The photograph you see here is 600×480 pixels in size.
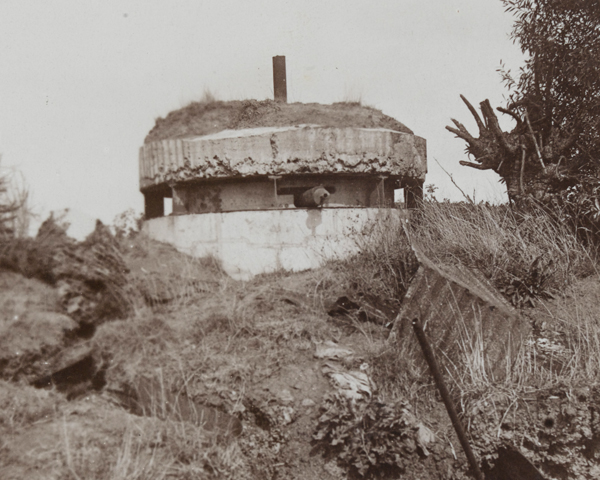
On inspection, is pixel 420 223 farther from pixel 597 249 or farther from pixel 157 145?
pixel 157 145

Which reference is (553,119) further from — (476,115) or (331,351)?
(331,351)

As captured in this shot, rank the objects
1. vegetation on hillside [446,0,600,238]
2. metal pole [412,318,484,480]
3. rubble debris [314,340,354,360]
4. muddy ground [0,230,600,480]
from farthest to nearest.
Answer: vegetation on hillside [446,0,600,238] → rubble debris [314,340,354,360] → muddy ground [0,230,600,480] → metal pole [412,318,484,480]

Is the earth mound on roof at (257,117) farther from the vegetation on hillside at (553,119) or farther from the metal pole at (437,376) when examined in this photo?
the metal pole at (437,376)

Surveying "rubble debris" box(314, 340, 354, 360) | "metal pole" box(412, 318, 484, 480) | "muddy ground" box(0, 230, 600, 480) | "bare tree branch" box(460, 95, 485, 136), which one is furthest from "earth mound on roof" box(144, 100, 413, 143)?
"metal pole" box(412, 318, 484, 480)

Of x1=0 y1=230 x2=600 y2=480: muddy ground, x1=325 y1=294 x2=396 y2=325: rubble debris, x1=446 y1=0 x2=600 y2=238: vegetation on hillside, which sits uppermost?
x1=446 y1=0 x2=600 y2=238: vegetation on hillside

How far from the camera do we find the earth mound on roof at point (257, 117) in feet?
20.2

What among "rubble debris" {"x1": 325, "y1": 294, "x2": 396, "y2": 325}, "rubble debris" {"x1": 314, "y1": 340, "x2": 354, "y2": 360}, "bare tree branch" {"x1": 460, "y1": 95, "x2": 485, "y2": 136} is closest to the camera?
"rubble debris" {"x1": 314, "y1": 340, "x2": 354, "y2": 360}

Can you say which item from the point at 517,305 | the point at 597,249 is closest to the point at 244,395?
the point at 517,305

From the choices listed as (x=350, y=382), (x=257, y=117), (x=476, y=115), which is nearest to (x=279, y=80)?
(x=257, y=117)

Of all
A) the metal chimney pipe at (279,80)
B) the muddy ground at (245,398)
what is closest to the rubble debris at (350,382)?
the muddy ground at (245,398)

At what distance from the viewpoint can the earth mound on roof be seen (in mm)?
6160

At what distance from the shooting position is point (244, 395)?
3664 mm

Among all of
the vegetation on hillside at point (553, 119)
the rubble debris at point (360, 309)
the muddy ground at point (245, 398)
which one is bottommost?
the muddy ground at point (245, 398)

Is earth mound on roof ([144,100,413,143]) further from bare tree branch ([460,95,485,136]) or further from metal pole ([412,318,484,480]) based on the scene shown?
metal pole ([412,318,484,480])
